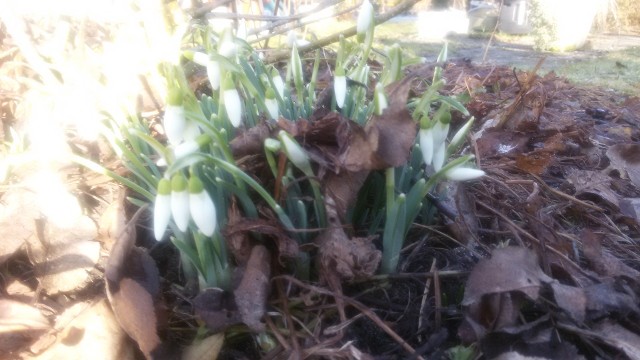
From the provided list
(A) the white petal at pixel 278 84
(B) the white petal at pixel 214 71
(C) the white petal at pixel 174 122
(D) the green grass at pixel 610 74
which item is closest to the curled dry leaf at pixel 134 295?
(C) the white petal at pixel 174 122

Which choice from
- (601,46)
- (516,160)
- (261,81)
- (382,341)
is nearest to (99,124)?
(261,81)

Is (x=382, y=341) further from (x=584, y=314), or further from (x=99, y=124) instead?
(x=99, y=124)

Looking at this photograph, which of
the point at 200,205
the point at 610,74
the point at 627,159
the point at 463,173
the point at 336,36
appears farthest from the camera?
the point at 610,74

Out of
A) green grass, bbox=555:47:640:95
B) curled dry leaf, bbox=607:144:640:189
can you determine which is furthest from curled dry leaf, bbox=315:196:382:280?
green grass, bbox=555:47:640:95

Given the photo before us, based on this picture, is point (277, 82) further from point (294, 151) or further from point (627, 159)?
point (627, 159)

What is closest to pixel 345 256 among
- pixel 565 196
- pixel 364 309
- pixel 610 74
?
pixel 364 309

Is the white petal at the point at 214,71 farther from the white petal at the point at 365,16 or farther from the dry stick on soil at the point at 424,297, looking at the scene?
the dry stick on soil at the point at 424,297
